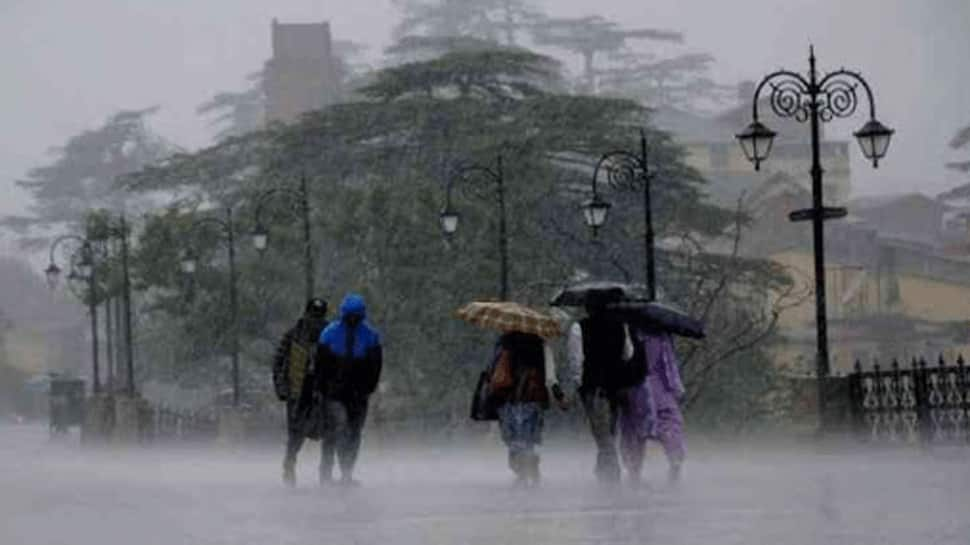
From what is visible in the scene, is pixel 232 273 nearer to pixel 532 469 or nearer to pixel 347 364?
pixel 347 364

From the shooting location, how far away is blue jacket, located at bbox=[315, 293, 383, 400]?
15984 mm

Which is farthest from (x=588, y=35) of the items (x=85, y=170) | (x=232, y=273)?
(x=232, y=273)

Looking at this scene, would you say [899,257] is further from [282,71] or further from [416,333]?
[282,71]

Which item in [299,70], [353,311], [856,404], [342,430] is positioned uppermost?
[299,70]

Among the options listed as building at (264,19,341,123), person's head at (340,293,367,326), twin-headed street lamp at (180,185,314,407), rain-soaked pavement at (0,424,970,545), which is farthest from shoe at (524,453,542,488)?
building at (264,19,341,123)

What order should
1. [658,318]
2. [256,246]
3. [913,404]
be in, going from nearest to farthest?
[658,318] < [913,404] < [256,246]

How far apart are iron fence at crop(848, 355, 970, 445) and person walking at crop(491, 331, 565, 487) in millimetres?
5005

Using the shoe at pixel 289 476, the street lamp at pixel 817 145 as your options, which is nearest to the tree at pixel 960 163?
the street lamp at pixel 817 145

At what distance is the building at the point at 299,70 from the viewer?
94562 mm

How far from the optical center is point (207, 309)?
4941 centimetres

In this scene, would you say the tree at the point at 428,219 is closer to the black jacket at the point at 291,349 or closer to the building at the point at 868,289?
the building at the point at 868,289

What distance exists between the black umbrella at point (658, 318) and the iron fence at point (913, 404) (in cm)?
451

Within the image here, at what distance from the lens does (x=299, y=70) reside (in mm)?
95375

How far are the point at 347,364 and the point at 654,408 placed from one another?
2.41 metres
